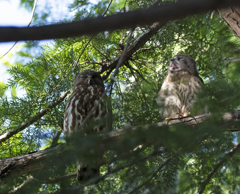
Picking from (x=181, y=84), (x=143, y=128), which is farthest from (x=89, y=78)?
(x=143, y=128)

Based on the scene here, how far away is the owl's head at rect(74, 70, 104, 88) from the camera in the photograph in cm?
414

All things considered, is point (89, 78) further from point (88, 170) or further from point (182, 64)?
point (88, 170)

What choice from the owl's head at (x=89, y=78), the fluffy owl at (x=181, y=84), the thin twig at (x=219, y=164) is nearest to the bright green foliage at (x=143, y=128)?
the thin twig at (x=219, y=164)

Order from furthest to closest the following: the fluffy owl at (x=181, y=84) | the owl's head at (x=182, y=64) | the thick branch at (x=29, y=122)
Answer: the owl's head at (x=182, y=64) < the fluffy owl at (x=181, y=84) < the thick branch at (x=29, y=122)

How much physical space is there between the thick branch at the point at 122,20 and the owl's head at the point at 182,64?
322 centimetres

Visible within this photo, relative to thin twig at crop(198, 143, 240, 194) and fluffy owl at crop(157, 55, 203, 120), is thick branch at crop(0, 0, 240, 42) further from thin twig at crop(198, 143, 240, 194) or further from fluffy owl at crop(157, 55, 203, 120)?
fluffy owl at crop(157, 55, 203, 120)

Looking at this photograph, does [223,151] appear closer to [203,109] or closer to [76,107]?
[203,109]

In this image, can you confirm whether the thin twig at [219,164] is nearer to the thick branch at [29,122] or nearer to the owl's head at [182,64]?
the thick branch at [29,122]

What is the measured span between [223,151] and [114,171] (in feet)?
1.94

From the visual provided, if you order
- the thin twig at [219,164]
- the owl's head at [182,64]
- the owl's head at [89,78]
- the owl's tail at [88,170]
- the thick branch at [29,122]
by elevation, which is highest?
the owl's head at [89,78]

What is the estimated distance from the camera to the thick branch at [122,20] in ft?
2.41

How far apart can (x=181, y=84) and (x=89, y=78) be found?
140 cm

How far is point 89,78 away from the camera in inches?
163

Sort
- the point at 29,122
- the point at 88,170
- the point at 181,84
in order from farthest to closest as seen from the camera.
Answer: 1. the point at 181,84
2. the point at 29,122
3. the point at 88,170
